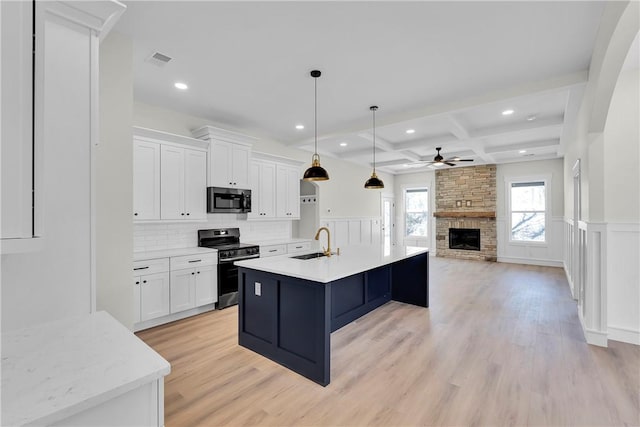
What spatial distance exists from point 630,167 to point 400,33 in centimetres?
289

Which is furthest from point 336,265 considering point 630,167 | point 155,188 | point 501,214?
point 501,214

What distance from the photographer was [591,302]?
10.6 feet

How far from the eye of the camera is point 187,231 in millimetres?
4539

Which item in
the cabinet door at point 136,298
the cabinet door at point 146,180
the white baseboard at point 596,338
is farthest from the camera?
the cabinet door at point 146,180

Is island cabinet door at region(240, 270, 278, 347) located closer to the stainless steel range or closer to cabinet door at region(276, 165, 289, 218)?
the stainless steel range

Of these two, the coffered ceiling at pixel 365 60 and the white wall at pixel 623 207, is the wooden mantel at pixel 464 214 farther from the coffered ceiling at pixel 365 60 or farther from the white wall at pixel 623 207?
the white wall at pixel 623 207

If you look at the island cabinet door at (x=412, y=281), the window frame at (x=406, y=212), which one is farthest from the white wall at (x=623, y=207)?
the window frame at (x=406, y=212)

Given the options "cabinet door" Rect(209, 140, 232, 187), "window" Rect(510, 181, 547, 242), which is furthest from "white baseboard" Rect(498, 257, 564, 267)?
"cabinet door" Rect(209, 140, 232, 187)

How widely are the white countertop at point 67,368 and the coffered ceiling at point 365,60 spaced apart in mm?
2205

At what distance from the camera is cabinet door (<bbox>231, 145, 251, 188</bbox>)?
4.76 m

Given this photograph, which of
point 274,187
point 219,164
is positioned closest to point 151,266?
point 219,164

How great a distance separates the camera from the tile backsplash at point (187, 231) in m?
4.05

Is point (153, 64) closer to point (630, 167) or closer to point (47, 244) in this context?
point (47, 244)

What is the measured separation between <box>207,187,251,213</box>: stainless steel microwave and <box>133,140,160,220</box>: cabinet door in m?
0.75
